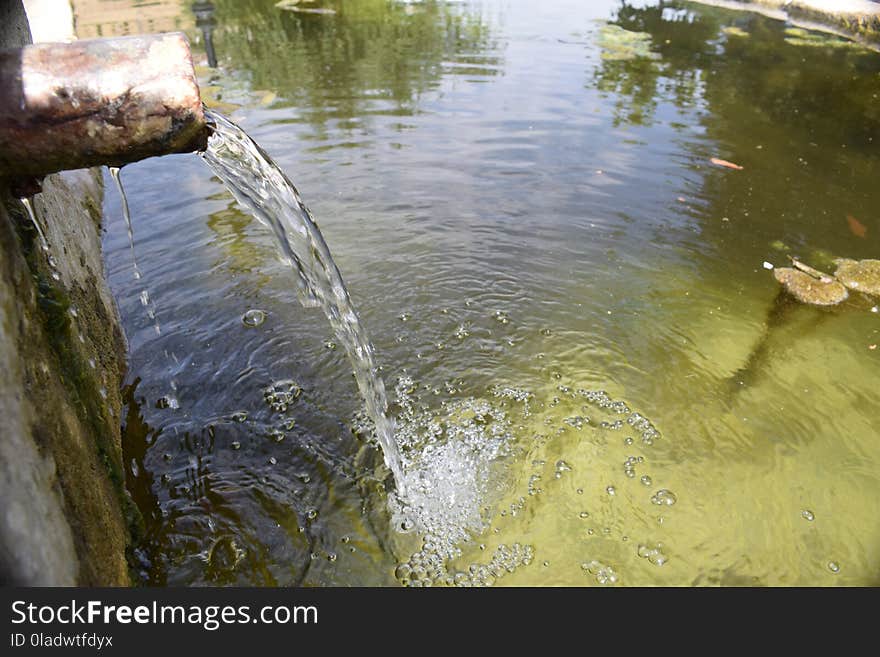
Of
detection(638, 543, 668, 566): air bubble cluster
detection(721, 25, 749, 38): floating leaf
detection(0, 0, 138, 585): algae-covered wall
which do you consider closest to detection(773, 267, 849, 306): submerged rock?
detection(638, 543, 668, 566): air bubble cluster

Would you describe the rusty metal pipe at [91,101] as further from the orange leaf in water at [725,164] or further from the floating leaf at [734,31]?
the floating leaf at [734,31]

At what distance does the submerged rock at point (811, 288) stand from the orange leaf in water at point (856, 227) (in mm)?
1052

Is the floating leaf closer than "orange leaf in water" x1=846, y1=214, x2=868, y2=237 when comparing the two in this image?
No

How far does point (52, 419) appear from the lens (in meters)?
1.92

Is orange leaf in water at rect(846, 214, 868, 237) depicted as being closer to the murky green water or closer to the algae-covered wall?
the murky green water

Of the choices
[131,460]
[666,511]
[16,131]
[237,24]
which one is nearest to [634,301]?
[666,511]

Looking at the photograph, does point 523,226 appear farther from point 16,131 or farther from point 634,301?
point 16,131

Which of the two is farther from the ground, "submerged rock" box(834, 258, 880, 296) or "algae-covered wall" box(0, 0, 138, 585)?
"algae-covered wall" box(0, 0, 138, 585)

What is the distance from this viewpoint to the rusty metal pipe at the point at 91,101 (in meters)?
1.75

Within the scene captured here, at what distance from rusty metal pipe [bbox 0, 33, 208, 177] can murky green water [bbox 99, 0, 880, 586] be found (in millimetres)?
1769

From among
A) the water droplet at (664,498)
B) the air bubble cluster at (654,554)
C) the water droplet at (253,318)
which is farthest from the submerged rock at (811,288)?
the water droplet at (253,318)

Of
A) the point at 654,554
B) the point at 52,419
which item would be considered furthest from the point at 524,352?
the point at 52,419

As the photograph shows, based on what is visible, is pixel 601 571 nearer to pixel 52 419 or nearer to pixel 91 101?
pixel 52 419

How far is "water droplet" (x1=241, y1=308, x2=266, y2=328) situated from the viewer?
4160mm
